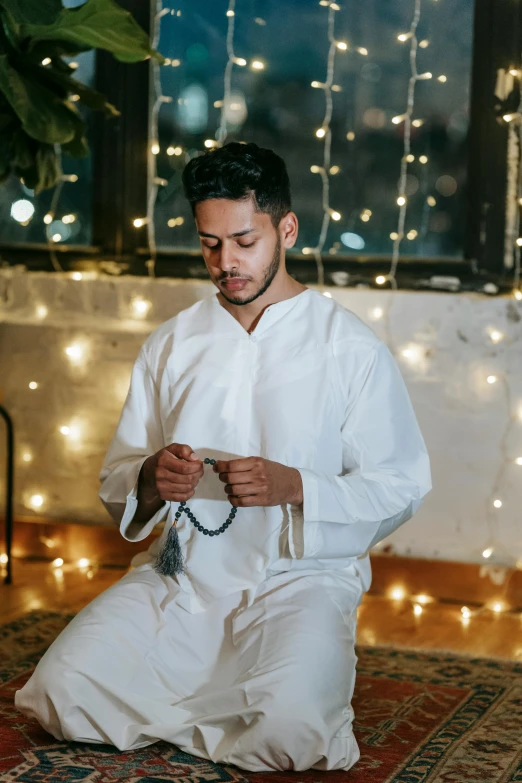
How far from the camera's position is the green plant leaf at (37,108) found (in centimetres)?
287

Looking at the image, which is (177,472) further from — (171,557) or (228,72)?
(228,72)

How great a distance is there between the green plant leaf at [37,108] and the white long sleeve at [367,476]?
3.90ft

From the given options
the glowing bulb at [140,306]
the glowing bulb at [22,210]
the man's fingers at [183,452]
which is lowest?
the man's fingers at [183,452]

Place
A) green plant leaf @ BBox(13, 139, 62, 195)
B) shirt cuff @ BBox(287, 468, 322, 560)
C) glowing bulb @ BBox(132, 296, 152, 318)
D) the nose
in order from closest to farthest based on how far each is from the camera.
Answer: shirt cuff @ BBox(287, 468, 322, 560)
the nose
green plant leaf @ BBox(13, 139, 62, 195)
glowing bulb @ BBox(132, 296, 152, 318)

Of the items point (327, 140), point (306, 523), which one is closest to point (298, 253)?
point (327, 140)

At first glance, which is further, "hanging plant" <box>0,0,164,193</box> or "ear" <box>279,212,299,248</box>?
"hanging plant" <box>0,0,164,193</box>

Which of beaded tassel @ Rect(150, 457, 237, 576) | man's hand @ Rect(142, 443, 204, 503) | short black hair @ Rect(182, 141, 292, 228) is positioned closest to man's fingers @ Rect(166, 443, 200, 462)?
man's hand @ Rect(142, 443, 204, 503)

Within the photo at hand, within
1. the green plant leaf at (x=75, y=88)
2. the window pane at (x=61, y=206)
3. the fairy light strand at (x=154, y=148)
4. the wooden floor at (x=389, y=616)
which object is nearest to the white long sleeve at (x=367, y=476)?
the wooden floor at (x=389, y=616)

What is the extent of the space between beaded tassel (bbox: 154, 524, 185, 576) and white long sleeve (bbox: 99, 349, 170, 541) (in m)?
0.05

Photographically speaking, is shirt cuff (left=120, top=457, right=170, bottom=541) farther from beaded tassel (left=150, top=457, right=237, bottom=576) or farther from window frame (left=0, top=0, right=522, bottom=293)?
window frame (left=0, top=0, right=522, bottom=293)

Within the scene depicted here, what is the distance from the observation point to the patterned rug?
194 cm

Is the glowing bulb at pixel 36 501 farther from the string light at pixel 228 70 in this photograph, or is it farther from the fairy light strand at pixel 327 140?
the string light at pixel 228 70

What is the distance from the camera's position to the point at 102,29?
9.31ft

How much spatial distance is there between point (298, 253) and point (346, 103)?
0.50 metres
